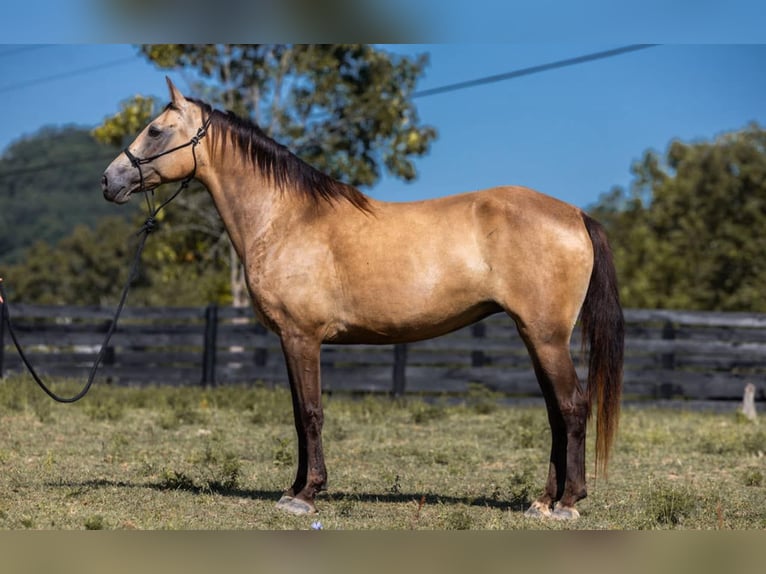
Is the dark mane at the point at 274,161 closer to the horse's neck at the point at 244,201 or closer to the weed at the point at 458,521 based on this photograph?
the horse's neck at the point at 244,201

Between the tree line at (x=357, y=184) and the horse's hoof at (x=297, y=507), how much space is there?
380 cm

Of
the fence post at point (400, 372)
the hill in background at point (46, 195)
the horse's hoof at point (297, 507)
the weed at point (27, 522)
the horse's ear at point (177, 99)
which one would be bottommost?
the weed at point (27, 522)

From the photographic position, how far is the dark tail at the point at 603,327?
5.89 m

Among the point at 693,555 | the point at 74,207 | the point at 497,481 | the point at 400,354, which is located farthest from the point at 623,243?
the point at 74,207

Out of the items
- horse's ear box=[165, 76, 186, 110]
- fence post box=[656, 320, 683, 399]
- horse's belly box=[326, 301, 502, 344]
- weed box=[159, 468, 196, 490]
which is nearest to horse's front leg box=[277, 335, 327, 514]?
horse's belly box=[326, 301, 502, 344]

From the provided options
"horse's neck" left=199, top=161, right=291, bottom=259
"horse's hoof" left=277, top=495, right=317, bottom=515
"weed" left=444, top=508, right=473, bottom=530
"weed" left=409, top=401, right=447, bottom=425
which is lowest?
"horse's hoof" left=277, top=495, right=317, bottom=515

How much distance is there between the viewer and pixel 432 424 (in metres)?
10.9

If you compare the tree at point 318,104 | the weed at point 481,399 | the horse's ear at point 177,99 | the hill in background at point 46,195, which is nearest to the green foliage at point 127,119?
the tree at point 318,104

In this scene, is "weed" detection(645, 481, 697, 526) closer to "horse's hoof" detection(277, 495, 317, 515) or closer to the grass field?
the grass field

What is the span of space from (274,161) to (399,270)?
1.19m

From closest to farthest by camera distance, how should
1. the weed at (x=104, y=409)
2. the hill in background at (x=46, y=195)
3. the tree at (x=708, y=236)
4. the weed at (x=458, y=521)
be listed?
the weed at (x=458, y=521) → the weed at (x=104, y=409) → the tree at (x=708, y=236) → the hill in background at (x=46, y=195)

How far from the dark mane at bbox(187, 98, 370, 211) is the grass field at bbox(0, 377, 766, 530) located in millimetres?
2019

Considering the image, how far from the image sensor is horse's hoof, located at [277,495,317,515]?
5.58 m

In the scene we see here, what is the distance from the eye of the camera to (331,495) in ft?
20.8
